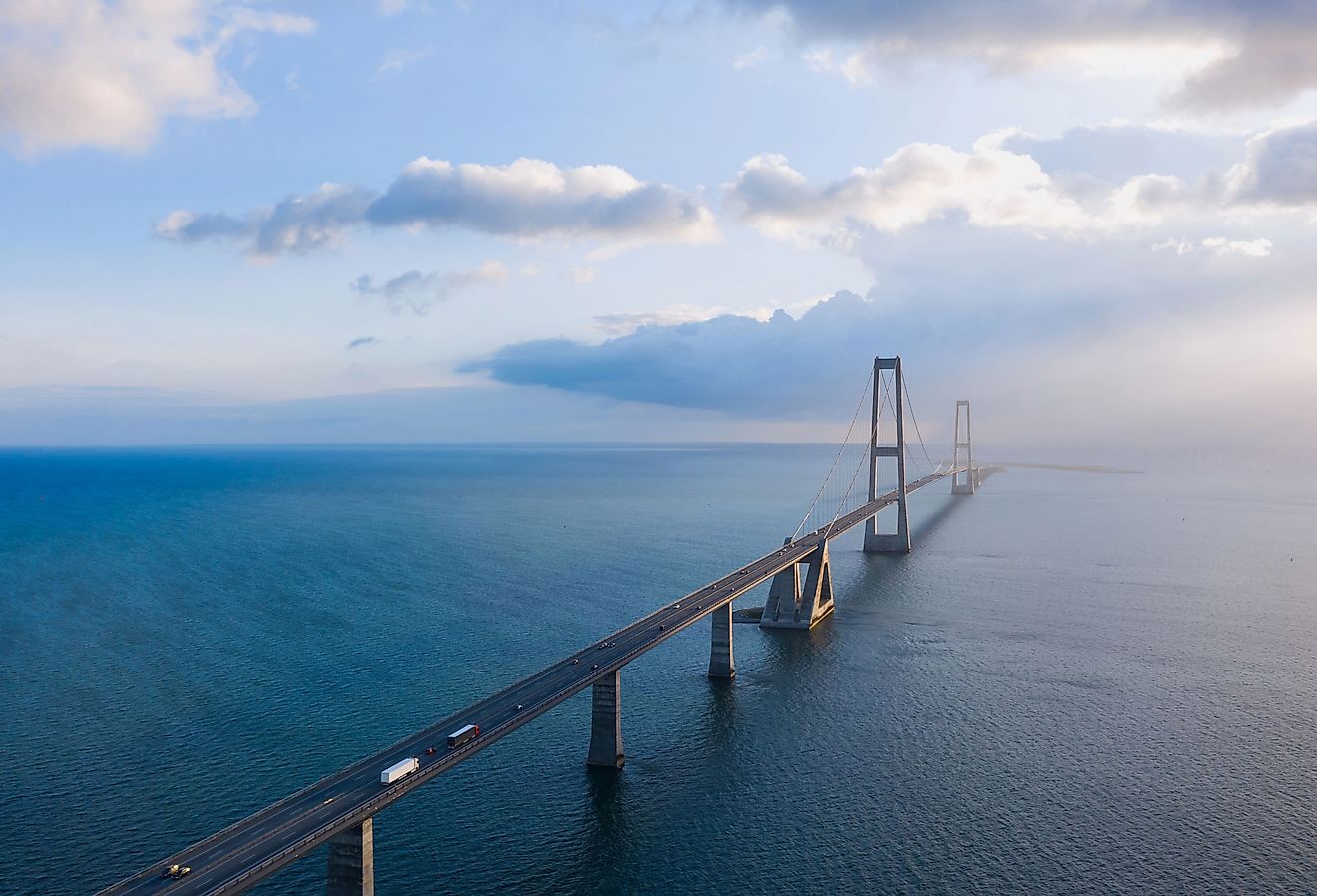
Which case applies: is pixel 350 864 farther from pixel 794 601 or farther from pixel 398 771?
pixel 794 601

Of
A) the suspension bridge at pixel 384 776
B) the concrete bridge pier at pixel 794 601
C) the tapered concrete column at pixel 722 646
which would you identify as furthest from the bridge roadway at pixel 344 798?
the concrete bridge pier at pixel 794 601

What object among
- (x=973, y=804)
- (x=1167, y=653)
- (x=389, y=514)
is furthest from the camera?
(x=389, y=514)

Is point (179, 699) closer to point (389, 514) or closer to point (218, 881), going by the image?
point (218, 881)

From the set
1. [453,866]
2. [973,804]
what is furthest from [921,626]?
[453,866]

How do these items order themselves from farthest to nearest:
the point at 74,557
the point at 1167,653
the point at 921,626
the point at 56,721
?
the point at 74,557
the point at 921,626
the point at 1167,653
the point at 56,721

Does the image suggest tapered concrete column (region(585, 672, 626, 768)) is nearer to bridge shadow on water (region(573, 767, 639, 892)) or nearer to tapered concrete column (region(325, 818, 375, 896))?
bridge shadow on water (region(573, 767, 639, 892))

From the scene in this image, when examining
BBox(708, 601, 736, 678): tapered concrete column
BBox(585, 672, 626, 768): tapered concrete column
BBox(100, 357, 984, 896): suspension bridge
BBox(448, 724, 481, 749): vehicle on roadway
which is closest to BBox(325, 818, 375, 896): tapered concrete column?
BBox(100, 357, 984, 896): suspension bridge

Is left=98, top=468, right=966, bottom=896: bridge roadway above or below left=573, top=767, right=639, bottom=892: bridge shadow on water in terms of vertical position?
above
